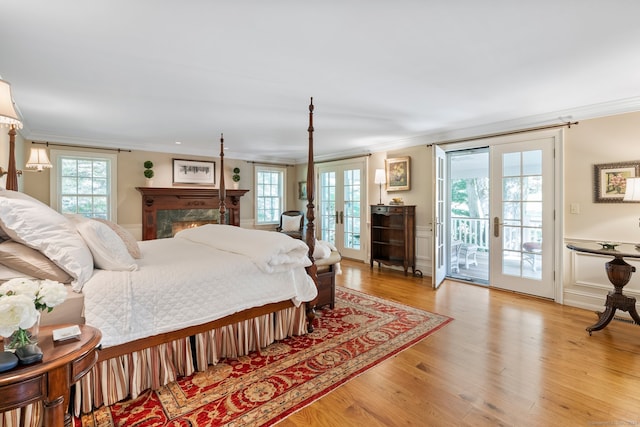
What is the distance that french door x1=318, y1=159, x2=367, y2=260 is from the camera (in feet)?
20.1

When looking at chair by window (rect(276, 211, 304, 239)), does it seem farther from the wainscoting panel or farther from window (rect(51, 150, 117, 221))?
window (rect(51, 150, 117, 221))

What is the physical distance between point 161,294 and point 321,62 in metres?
2.01

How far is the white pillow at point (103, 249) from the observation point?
A: 1.91 m

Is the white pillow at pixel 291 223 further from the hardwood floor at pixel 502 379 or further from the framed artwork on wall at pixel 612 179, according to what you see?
the framed artwork on wall at pixel 612 179

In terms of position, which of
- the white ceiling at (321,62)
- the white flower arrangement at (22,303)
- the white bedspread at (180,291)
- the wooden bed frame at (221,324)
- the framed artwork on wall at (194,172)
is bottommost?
the wooden bed frame at (221,324)

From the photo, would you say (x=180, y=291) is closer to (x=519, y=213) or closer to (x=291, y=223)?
(x=519, y=213)

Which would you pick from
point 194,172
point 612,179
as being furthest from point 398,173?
point 194,172

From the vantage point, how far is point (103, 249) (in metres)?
1.92

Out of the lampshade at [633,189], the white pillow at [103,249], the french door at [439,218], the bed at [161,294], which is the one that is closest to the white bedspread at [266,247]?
the bed at [161,294]

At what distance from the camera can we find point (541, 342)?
262cm

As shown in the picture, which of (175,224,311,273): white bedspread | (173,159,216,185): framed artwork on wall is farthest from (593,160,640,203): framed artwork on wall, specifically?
(173,159,216,185): framed artwork on wall

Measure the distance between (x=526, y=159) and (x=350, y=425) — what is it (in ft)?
12.6

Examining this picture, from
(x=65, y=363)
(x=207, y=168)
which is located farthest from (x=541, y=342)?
(x=207, y=168)

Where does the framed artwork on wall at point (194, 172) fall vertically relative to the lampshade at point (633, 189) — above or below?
above
